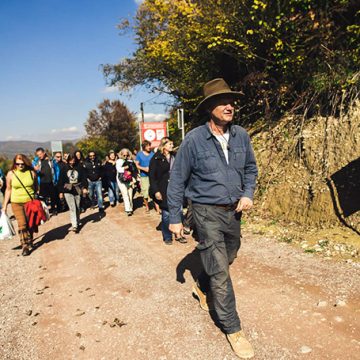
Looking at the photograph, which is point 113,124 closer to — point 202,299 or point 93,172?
point 93,172

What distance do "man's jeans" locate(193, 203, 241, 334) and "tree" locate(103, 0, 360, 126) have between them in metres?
4.99

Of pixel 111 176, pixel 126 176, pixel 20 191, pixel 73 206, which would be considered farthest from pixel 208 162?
pixel 111 176

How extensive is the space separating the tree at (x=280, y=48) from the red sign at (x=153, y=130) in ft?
12.9

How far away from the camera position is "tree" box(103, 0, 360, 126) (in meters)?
6.69

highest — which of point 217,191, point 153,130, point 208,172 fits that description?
point 153,130

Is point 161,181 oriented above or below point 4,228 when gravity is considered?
above

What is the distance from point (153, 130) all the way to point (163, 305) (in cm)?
1064

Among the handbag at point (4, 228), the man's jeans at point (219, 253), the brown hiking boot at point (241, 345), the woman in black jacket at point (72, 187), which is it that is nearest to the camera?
the brown hiking boot at point (241, 345)

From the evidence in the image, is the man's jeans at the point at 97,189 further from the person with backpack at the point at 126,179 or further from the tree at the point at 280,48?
the tree at the point at 280,48

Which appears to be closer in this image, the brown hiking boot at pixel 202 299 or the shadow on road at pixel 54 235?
the brown hiking boot at pixel 202 299

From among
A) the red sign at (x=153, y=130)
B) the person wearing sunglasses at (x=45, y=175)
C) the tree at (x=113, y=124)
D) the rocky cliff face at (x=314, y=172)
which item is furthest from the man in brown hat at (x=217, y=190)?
the tree at (x=113, y=124)

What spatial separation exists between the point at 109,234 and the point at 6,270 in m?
2.35

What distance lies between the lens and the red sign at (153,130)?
13.6 metres

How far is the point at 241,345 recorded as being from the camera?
2803 mm
